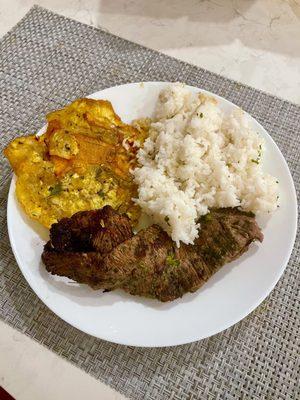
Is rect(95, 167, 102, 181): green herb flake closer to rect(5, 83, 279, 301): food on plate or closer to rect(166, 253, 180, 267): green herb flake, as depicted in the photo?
rect(5, 83, 279, 301): food on plate

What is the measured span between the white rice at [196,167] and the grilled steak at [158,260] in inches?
2.8

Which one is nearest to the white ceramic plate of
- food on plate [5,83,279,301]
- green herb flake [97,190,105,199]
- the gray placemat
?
food on plate [5,83,279,301]

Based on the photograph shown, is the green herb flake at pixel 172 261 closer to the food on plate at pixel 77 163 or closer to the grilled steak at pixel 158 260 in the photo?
the grilled steak at pixel 158 260

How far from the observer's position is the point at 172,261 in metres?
1.82

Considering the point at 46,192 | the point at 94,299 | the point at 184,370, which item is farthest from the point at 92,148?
the point at 184,370

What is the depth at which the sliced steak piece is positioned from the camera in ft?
5.74

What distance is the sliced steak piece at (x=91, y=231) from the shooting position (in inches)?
68.9

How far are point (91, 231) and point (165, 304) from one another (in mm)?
447

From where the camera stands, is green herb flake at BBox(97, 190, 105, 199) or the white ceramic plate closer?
the white ceramic plate

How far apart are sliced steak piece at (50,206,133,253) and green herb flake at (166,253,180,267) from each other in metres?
0.19

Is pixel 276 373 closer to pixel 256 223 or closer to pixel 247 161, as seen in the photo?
pixel 256 223

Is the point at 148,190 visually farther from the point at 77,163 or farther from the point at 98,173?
the point at 77,163

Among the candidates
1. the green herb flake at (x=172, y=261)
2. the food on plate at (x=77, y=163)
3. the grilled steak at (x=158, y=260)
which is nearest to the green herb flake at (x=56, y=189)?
the food on plate at (x=77, y=163)

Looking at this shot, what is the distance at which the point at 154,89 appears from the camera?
244cm
